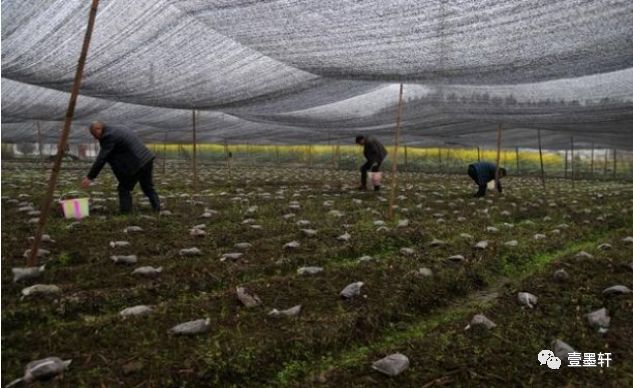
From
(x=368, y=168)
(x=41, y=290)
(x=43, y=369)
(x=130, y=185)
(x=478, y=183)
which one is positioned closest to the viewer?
(x=43, y=369)

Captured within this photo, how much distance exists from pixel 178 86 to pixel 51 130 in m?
15.4

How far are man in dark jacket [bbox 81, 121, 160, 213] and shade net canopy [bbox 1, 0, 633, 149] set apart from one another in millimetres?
915

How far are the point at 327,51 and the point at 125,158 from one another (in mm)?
3033

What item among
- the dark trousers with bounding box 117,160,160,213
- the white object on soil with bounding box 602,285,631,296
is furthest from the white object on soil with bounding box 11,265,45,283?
the white object on soil with bounding box 602,285,631,296

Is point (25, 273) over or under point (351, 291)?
over

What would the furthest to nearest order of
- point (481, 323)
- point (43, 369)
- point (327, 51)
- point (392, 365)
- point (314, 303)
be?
point (327, 51), point (314, 303), point (481, 323), point (392, 365), point (43, 369)

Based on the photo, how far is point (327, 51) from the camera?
213 inches

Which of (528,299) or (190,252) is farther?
(190,252)

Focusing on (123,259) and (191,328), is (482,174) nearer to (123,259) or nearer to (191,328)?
(123,259)

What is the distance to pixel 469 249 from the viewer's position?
4.94 metres

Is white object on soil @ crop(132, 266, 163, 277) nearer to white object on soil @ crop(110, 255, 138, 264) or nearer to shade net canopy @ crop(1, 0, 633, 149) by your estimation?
white object on soil @ crop(110, 255, 138, 264)

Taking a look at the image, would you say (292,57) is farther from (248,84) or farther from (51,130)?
(51,130)

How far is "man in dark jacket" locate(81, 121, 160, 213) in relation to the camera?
611 centimetres

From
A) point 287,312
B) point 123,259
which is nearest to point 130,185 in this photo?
point 123,259
